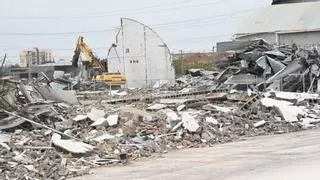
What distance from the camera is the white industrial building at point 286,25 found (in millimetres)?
61469

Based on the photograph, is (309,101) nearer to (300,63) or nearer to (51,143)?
(300,63)

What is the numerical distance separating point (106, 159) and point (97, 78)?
116 ft

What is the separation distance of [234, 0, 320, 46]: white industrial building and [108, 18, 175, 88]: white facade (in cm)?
1128

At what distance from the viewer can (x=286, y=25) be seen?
207 ft

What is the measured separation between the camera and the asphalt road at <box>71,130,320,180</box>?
1497cm

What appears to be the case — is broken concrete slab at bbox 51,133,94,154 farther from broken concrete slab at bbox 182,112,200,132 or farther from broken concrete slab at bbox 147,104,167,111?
broken concrete slab at bbox 147,104,167,111

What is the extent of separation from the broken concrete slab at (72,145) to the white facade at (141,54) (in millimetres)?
36396

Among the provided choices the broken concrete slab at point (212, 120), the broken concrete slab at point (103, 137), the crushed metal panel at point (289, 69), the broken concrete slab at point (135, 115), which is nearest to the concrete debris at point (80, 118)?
the broken concrete slab at point (135, 115)

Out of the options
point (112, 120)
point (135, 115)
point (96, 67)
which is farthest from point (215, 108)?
point (96, 67)

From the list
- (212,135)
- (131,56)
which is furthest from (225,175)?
(131,56)

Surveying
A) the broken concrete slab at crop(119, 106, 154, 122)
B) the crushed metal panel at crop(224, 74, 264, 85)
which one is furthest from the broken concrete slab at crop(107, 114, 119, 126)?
the crushed metal panel at crop(224, 74, 264, 85)

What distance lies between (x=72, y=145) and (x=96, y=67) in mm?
40770

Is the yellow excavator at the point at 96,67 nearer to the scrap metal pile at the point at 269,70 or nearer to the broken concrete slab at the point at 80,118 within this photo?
the scrap metal pile at the point at 269,70

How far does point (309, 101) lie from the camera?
32.2m
